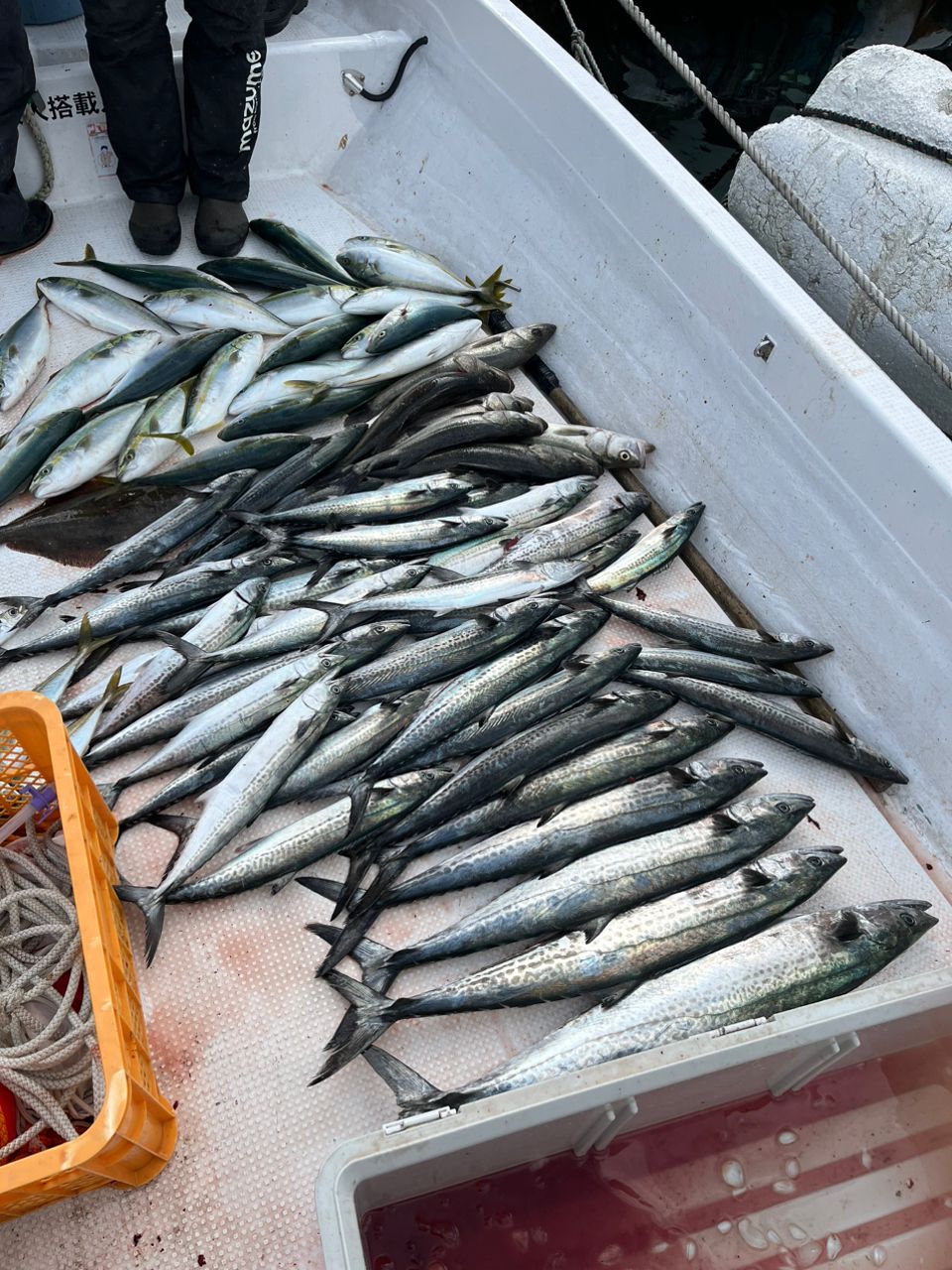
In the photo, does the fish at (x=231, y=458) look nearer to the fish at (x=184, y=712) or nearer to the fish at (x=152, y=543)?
the fish at (x=152, y=543)

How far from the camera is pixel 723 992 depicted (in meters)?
2.16

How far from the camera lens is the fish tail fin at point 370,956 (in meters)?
2.29

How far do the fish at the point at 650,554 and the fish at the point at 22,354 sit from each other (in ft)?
7.71

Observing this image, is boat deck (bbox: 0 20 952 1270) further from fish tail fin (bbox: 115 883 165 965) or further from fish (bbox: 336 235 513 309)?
fish (bbox: 336 235 513 309)

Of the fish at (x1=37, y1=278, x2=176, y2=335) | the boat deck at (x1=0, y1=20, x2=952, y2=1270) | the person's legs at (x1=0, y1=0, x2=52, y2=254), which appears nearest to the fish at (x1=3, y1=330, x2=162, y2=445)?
the fish at (x1=37, y1=278, x2=176, y2=335)

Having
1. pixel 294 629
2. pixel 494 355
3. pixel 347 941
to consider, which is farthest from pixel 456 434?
pixel 347 941

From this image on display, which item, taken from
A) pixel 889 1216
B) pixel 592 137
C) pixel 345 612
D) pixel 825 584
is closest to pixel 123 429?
pixel 345 612

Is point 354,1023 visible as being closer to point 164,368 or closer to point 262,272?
point 164,368

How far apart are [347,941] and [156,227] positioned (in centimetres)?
327

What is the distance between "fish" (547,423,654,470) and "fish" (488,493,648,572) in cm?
18

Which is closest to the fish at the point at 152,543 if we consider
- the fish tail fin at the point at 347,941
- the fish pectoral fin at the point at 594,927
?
the fish tail fin at the point at 347,941

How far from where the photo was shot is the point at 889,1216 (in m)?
2.15

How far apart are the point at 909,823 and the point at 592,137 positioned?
275 centimetres

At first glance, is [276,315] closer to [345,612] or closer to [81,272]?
[81,272]
